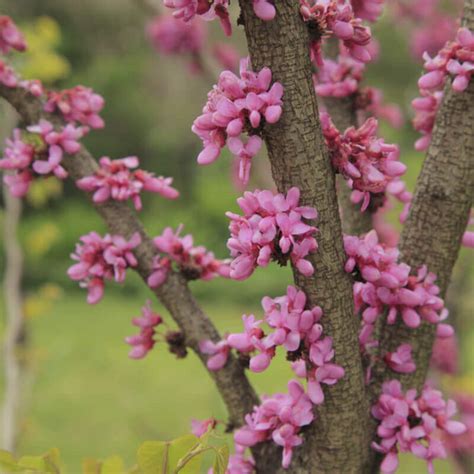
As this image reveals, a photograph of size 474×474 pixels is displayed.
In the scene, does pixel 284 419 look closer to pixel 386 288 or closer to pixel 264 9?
pixel 386 288

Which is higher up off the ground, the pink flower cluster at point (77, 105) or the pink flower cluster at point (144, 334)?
the pink flower cluster at point (77, 105)

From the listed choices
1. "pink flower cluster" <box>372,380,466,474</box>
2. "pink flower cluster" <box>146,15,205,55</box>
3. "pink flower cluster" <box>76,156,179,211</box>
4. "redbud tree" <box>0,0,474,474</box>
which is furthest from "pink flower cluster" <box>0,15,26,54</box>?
"pink flower cluster" <box>146,15,205,55</box>

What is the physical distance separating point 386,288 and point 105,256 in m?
0.43

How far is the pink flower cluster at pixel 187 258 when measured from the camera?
4.04 feet

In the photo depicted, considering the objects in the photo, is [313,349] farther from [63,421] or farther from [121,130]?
[121,130]

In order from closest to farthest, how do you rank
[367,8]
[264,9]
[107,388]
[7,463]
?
[264,9] → [7,463] → [367,8] → [107,388]

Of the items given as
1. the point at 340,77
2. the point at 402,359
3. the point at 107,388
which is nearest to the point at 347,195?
the point at 340,77

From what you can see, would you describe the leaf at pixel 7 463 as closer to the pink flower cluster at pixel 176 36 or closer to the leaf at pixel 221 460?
the leaf at pixel 221 460

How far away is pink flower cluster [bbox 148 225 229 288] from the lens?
1.23 metres

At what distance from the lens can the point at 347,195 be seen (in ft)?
4.32

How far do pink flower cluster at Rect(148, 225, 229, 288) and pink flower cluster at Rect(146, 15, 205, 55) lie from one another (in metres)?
1.55

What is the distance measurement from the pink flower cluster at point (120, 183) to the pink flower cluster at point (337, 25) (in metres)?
0.40

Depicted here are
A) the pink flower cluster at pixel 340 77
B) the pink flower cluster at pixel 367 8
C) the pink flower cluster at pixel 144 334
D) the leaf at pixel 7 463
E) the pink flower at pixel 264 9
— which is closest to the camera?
the pink flower at pixel 264 9

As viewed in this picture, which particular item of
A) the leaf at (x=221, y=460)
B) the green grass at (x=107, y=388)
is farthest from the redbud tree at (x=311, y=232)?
the green grass at (x=107, y=388)
